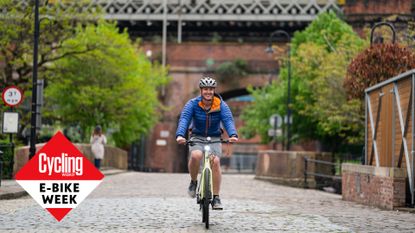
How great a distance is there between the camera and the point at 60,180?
1032 cm

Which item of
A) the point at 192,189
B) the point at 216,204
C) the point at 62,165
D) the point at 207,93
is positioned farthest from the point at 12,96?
the point at 216,204

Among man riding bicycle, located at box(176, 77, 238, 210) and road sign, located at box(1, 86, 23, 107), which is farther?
road sign, located at box(1, 86, 23, 107)

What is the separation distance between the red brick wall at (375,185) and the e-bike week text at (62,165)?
7676mm

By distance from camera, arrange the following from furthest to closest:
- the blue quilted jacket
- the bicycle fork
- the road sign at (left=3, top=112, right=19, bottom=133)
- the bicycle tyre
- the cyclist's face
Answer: the road sign at (left=3, top=112, right=19, bottom=133)
the blue quilted jacket
the cyclist's face
the bicycle fork
the bicycle tyre

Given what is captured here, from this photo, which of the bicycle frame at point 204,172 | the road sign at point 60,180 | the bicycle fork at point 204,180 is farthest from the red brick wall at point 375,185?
the road sign at point 60,180

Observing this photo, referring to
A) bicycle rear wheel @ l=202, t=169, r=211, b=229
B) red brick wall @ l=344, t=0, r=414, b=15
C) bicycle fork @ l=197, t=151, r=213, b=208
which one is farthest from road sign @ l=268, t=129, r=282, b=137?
bicycle rear wheel @ l=202, t=169, r=211, b=229

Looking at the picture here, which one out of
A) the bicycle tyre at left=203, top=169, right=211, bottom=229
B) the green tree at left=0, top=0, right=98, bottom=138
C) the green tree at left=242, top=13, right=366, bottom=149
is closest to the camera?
the bicycle tyre at left=203, top=169, right=211, bottom=229

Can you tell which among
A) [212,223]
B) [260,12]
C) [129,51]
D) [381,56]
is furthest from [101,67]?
[212,223]

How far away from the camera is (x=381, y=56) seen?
26656mm

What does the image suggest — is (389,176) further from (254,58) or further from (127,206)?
(254,58)

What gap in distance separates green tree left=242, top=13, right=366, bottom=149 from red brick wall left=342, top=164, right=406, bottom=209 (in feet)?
42.8

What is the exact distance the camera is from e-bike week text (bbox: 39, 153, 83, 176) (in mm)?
10325

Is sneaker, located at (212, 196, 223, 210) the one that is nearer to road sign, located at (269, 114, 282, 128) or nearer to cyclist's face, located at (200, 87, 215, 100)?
cyclist's face, located at (200, 87, 215, 100)

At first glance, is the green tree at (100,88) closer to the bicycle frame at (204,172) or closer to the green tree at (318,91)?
the green tree at (318,91)
